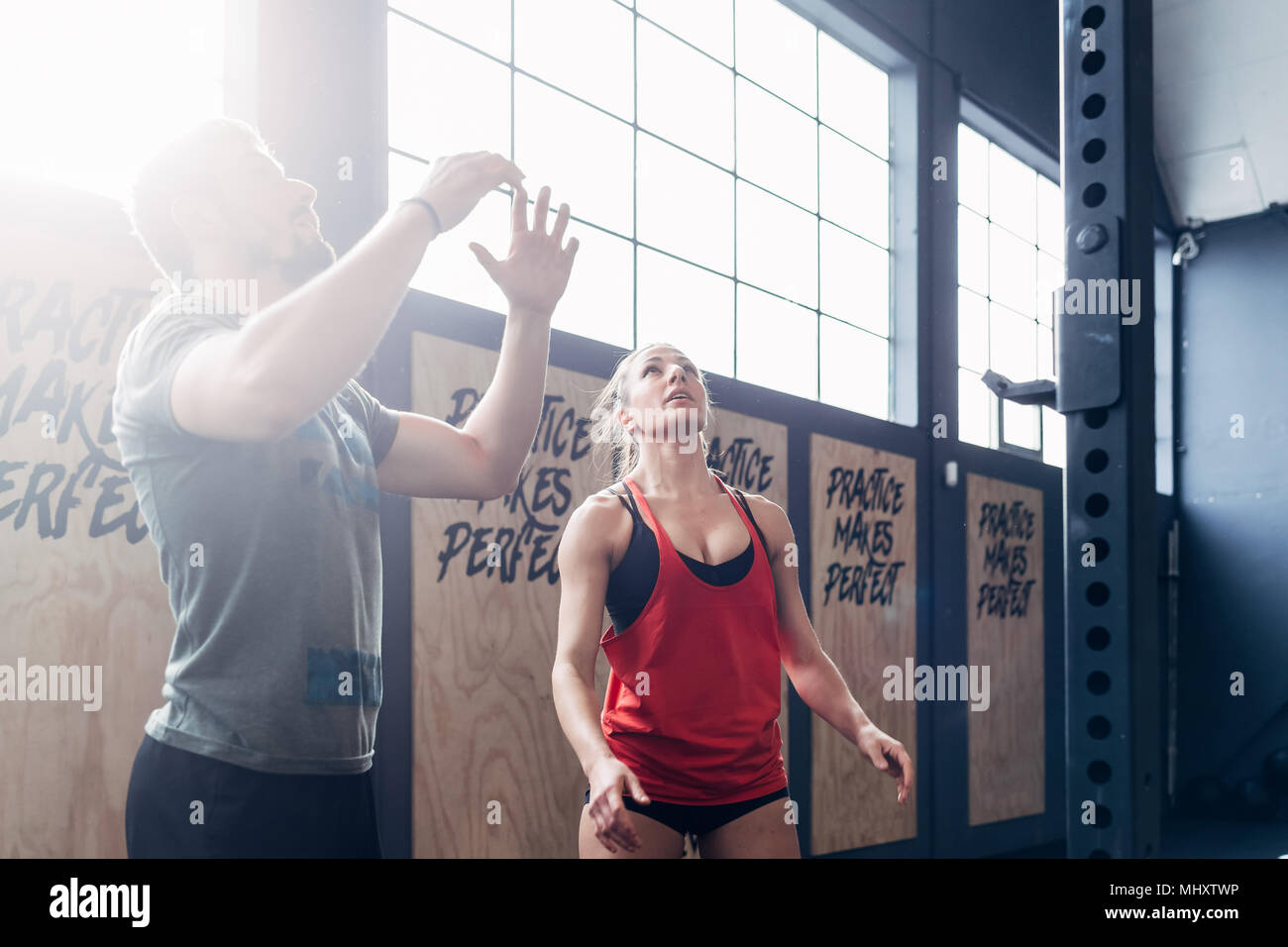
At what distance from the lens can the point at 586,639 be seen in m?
1.88

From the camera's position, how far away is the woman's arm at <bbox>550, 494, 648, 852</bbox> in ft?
5.35

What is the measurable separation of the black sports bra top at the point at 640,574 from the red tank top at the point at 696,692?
0.5 inches

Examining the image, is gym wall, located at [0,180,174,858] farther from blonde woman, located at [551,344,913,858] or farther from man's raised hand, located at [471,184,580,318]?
man's raised hand, located at [471,184,580,318]

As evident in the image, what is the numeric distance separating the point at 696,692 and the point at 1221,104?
21.4 feet

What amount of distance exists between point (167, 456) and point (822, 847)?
12.3 feet

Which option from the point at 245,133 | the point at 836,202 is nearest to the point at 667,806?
the point at 245,133

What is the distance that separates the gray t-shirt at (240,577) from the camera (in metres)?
1.16

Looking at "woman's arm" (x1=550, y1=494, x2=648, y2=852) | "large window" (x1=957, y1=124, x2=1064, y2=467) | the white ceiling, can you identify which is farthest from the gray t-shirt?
the white ceiling
